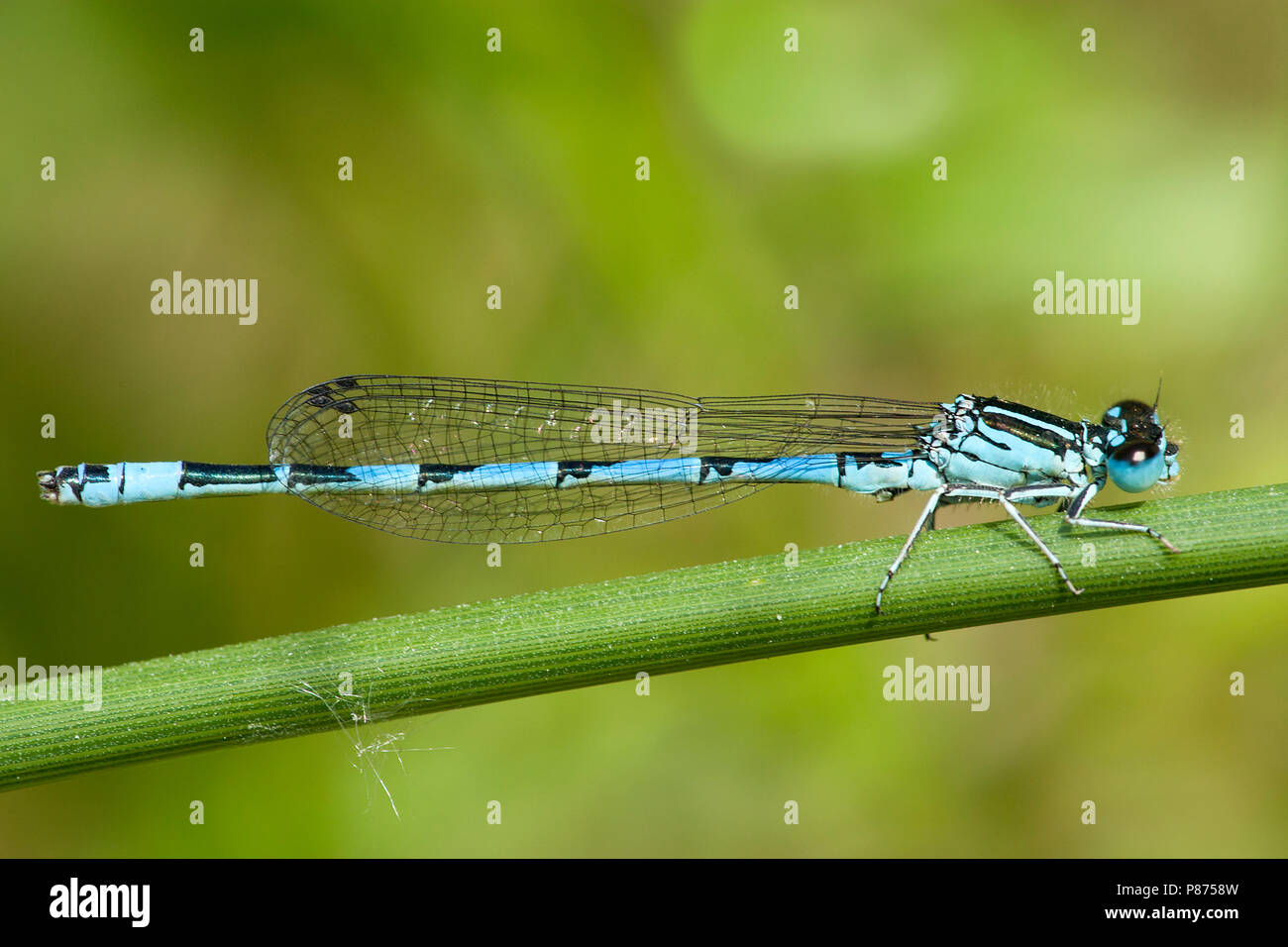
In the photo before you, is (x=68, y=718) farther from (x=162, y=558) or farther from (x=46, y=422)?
(x=46, y=422)

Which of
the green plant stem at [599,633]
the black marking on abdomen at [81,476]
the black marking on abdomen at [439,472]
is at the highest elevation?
the black marking on abdomen at [439,472]

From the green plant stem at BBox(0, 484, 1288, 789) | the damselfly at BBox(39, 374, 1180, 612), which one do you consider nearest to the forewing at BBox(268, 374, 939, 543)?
the damselfly at BBox(39, 374, 1180, 612)

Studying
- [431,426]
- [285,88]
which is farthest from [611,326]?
[285,88]

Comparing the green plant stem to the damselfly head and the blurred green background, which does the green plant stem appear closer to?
the damselfly head

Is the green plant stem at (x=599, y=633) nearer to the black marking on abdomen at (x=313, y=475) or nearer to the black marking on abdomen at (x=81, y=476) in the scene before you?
the black marking on abdomen at (x=81, y=476)

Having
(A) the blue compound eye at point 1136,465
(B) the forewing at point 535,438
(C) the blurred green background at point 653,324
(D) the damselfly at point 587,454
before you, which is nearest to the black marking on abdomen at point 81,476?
(D) the damselfly at point 587,454

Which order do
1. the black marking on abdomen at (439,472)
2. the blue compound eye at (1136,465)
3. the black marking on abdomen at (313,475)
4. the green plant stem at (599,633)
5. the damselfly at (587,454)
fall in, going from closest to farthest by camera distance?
the green plant stem at (599,633), the blue compound eye at (1136,465), the damselfly at (587,454), the black marking on abdomen at (313,475), the black marking on abdomen at (439,472)
